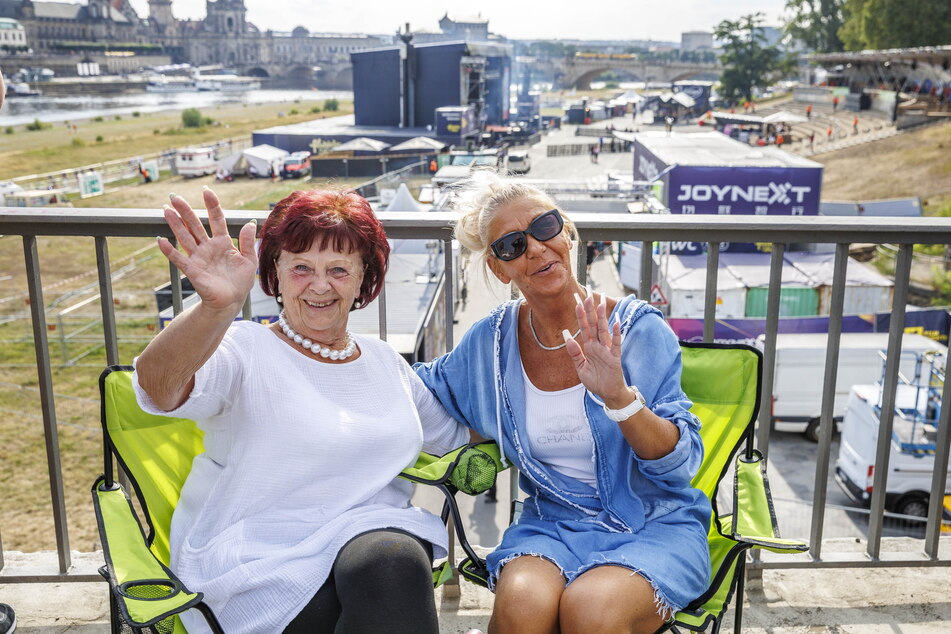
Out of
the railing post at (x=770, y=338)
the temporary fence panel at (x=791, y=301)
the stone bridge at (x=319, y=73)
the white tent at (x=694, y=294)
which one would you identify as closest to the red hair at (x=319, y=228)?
the railing post at (x=770, y=338)

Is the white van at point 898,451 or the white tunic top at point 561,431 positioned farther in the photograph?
the white van at point 898,451

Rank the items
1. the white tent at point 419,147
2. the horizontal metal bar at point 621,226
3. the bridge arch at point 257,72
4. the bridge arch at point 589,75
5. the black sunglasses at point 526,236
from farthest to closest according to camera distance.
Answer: the bridge arch at point 257,72 < the bridge arch at point 589,75 < the white tent at point 419,147 < the horizontal metal bar at point 621,226 < the black sunglasses at point 526,236

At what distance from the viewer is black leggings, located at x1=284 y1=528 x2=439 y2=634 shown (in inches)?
56.7

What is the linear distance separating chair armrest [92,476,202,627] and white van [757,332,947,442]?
11.3 meters

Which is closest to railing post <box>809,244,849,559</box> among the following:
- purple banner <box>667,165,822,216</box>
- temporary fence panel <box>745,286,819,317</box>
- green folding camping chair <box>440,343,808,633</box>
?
green folding camping chair <box>440,343,808,633</box>

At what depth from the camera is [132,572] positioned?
1.54 metres

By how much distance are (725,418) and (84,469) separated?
395 inches

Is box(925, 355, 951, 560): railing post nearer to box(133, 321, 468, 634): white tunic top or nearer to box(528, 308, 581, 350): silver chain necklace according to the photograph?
box(528, 308, 581, 350): silver chain necklace

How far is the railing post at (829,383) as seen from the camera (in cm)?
225

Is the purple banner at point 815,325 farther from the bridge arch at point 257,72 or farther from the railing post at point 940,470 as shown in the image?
the bridge arch at point 257,72

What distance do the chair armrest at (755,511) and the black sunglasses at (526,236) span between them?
76 cm

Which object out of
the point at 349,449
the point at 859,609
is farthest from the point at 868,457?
the point at 349,449

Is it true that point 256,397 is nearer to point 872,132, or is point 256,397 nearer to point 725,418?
point 725,418

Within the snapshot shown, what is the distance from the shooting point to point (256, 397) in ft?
5.24
